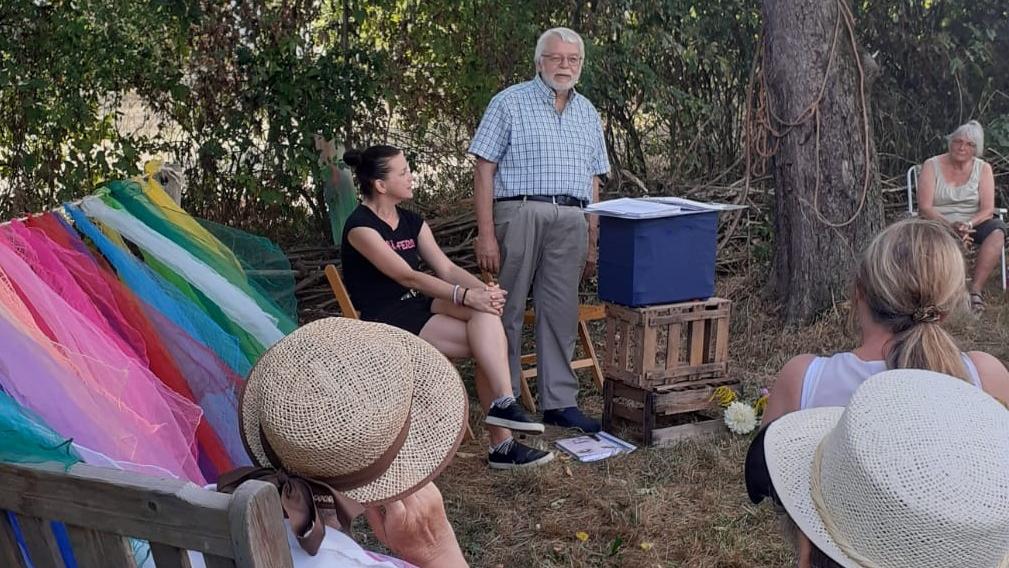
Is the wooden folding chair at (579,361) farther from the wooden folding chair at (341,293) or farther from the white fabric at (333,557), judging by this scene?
the white fabric at (333,557)

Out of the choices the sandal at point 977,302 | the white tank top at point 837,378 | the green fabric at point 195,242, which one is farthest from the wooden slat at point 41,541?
the sandal at point 977,302

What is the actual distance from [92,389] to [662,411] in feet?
9.66

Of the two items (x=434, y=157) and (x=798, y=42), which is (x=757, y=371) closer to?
(x=798, y=42)

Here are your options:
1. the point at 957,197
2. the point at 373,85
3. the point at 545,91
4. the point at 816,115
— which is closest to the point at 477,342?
the point at 545,91

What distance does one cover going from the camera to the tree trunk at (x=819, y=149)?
564 cm

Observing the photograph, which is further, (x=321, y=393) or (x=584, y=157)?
(x=584, y=157)

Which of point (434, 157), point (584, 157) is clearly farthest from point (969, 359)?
point (434, 157)

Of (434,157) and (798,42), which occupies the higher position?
(798,42)

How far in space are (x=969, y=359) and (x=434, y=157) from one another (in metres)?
5.61

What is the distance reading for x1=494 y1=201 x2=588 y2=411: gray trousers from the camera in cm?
469

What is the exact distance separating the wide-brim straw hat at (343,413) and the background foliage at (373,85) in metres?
4.74

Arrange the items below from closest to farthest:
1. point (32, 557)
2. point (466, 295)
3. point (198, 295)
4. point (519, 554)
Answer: point (32, 557)
point (198, 295)
point (519, 554)
point (466, 295)

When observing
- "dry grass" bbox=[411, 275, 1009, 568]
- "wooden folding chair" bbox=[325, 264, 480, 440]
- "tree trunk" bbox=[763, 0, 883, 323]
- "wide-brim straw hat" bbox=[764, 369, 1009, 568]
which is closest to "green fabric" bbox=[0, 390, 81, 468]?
"wide-brim straw hat" bbox=[764, 369, 1009, 568]

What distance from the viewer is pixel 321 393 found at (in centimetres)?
155
